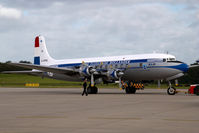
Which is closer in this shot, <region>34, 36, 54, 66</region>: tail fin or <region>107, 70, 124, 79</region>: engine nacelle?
<region>107, 70, 124, 79</region>: engine nacelle

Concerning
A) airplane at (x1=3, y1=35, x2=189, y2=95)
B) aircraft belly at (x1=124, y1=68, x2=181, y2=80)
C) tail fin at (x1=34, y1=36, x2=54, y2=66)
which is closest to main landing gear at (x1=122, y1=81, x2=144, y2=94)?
airplane at (x1=3, y1=35, x2=189, y2=95)

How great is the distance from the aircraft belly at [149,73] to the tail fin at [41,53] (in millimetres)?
14088

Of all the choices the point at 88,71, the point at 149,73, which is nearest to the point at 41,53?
the point at 88,71

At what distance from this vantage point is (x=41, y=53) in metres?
47.4

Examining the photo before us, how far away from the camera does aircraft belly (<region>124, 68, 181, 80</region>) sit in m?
34.8

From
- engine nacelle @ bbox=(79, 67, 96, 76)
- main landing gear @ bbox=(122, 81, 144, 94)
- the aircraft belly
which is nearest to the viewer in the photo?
the aircraft belly

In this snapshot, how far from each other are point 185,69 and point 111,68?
27.3 ft

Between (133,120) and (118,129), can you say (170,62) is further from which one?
(118,129)

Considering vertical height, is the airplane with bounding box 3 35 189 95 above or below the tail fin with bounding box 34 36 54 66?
below

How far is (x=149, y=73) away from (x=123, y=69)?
299 centimetres

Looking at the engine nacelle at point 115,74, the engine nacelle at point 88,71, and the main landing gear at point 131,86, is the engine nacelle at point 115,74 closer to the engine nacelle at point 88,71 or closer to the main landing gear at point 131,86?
the engine nacelle at point 88,71

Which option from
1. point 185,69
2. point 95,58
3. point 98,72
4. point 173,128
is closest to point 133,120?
point 173,128

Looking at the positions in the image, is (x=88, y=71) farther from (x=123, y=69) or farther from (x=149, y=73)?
(x=149, y=73)

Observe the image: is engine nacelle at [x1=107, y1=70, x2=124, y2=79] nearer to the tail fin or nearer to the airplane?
the airplane
